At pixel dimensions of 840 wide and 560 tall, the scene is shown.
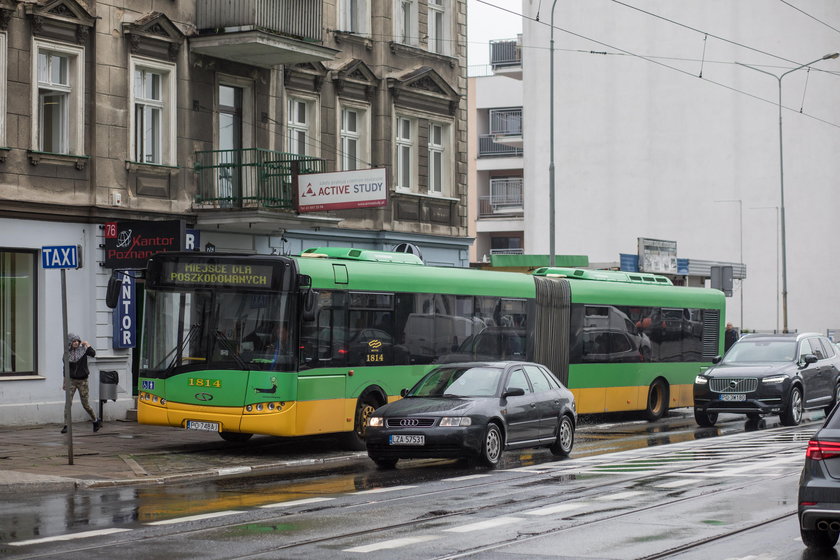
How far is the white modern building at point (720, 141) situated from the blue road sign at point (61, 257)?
42488 millimetres

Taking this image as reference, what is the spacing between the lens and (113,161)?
81.5ft

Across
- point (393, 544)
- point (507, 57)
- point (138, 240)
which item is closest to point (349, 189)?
point (138, 240)

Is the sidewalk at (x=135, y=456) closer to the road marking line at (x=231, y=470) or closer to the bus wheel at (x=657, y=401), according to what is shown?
the road marking line at (x=231, y=470)

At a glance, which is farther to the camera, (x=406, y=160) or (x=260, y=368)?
(x=406, y=160)

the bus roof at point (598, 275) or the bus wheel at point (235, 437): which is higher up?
the bus roof at point (598, 275)

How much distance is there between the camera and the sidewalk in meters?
16.1

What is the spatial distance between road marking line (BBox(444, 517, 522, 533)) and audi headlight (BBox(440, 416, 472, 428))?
15.6 feet

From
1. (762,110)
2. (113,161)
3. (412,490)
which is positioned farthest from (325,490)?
(762,110)

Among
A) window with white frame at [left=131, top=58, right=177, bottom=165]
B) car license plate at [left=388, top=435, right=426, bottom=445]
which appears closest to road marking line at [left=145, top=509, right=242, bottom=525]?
car license plate at [left=388, top=435, right=426, bottom=445]

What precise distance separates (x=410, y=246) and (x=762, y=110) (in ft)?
106

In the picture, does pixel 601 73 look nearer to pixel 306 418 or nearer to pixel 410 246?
pixel 410 246

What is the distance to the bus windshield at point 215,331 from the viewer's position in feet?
62.5

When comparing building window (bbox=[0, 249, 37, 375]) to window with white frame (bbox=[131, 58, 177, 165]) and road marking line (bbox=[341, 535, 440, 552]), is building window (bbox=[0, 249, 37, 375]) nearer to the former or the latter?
window with white frame (bbox=[131, 58, 177, 165])

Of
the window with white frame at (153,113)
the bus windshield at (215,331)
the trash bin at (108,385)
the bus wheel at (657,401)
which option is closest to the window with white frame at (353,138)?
the window with white frame at (153,113)
